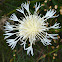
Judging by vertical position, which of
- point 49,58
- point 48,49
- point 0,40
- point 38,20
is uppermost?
point 38,20

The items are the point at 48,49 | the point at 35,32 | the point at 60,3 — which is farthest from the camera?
the point at 48,49

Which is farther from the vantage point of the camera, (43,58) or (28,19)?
(43,58)

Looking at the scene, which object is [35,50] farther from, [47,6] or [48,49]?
[47,6]

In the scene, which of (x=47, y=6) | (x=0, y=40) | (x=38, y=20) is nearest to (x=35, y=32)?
(x=38, y=20)

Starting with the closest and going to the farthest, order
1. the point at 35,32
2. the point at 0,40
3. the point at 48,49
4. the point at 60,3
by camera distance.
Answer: the point at 35,32 → the point at 60,3 → the point at 48,49 → the point at 0,40

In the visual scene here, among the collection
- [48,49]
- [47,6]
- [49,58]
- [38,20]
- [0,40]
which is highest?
[47,6]

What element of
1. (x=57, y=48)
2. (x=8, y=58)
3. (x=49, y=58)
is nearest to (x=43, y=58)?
(x=49, y=58)

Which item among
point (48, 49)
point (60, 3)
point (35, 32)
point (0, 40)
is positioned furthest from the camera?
point (0, 40)

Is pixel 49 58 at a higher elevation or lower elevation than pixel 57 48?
lower

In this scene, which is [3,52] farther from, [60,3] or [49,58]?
[60,3]
